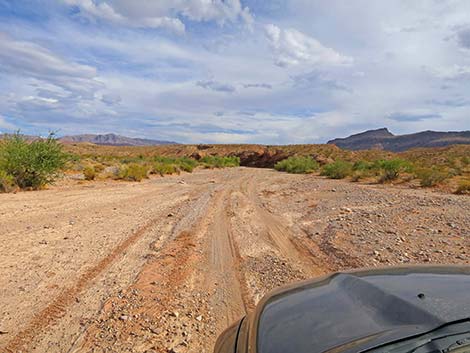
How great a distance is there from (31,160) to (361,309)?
17.2 metres

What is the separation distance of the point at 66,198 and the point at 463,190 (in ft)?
50.4

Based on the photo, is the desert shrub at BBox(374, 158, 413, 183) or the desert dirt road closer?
the desert dirt road

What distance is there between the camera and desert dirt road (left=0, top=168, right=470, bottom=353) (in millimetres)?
4098

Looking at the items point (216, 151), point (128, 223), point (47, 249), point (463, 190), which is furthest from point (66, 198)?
point (216, 151)

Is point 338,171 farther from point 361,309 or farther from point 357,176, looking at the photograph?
point 361,309

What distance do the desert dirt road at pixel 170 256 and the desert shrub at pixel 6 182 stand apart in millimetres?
2785

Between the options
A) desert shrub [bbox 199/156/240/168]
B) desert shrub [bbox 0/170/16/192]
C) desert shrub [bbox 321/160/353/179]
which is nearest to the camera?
desert shrub [bbox 0/170/16/192]

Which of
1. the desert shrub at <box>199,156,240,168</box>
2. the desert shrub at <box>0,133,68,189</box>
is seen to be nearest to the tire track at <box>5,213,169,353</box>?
the desert shrub at <box>0,133,68,189</box>

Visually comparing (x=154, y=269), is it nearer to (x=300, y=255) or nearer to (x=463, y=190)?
(x=300, y=255)

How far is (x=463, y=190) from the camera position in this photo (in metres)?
15.4

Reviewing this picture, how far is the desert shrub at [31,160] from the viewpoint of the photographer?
627 inches

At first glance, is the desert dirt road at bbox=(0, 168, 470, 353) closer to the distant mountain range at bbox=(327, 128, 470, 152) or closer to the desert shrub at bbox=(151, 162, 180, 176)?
the desert shrub at bbox=(151, 162, 180, 176)

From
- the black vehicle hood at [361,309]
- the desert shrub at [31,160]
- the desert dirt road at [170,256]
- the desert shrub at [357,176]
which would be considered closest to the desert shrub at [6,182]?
the desert shrub at [31,160]

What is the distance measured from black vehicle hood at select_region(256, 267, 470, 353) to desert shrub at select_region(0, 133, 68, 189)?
52.8 feet
